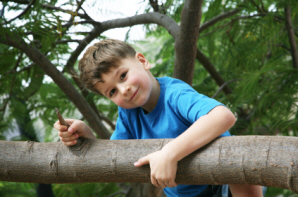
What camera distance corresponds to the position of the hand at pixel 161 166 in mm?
426

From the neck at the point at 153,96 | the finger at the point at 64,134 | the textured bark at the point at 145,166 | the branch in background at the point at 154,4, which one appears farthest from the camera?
A: the branch in background at the point at 154,4

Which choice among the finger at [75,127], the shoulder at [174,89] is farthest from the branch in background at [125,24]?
the finger at [75,127]

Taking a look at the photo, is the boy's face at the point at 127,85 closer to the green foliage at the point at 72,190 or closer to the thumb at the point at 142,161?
the thumb at the point at 142,161

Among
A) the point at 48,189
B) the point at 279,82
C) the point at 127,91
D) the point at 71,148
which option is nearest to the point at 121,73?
the point at 127,91

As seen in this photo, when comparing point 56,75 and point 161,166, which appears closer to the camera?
point 161,166

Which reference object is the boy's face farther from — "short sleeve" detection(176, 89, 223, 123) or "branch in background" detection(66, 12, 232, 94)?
"branch in background" detection(66, 12, 232, 94)

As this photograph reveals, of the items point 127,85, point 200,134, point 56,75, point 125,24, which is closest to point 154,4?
point 125,24

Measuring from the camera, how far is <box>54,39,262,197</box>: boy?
434 millimetres

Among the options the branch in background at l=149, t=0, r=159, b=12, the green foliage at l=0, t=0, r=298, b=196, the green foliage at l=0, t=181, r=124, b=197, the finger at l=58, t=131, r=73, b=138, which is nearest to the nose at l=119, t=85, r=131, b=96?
the finger at l=58, t=131, r=73, b=138

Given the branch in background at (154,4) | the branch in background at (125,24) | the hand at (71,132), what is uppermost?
the branch in background at (154,4)

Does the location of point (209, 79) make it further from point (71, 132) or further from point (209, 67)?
point (71, 132)

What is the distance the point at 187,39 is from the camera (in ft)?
2.43

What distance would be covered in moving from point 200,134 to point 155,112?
192 mm

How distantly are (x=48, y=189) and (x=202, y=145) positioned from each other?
0.96m
